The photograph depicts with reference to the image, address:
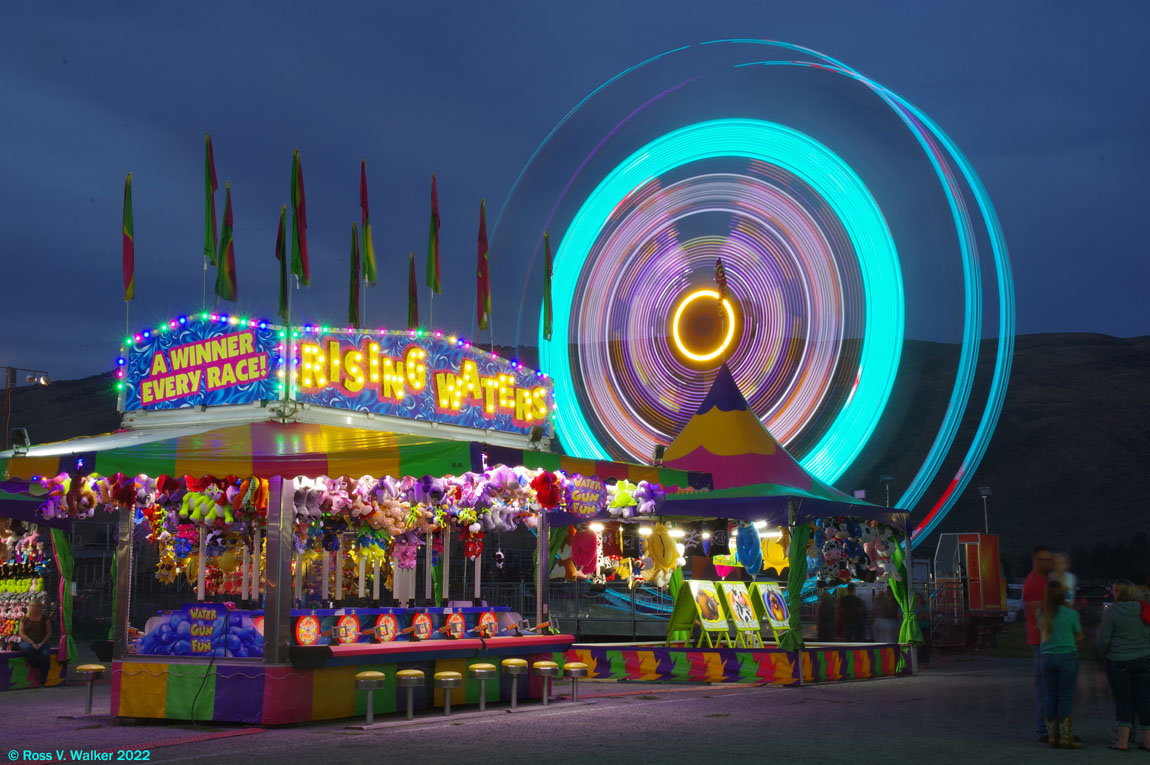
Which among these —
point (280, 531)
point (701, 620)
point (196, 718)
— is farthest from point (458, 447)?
point (701, 620)

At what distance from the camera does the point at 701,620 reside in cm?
1848

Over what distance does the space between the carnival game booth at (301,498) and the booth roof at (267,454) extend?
0.07 ft

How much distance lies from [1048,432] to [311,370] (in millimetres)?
101450

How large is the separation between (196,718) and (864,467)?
99.6 m

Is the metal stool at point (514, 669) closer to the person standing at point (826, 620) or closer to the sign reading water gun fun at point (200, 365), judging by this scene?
the sign reading water gun fun at point (200, 365)

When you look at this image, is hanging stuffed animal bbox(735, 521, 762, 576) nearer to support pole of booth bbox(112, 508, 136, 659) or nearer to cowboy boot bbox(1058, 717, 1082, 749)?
cowboy boot bbox(1058, 717, 1082, 749)

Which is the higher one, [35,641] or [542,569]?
[542,569]

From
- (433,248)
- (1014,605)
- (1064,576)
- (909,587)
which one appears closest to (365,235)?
(433,248)

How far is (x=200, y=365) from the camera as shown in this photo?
12.9 meters

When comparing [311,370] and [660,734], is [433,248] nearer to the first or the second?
[311,370]

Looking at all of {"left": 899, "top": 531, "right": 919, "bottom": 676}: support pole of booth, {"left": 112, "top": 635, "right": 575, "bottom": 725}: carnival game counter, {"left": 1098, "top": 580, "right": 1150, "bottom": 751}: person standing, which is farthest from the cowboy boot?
{"left": 899, "top": 531, "right": 919, "bottom": 676}: support pole of booth

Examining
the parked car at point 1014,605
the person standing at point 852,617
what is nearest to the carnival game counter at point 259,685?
the person standing at point 852,617

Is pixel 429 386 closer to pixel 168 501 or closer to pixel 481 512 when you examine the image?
pixel 481 512

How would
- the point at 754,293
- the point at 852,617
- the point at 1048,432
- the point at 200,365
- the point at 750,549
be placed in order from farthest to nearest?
the point at 1048,432 < the point at 852,617 < the point at 754,293 < the point at 750,549 < the point at 200,365
